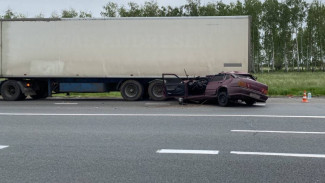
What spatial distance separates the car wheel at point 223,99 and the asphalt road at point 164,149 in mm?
3567

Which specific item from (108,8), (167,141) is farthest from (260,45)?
(167,141)

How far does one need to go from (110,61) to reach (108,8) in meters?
47.5

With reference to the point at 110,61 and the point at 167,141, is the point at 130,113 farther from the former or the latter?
the point at 110,61

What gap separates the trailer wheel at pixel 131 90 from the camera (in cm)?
1875

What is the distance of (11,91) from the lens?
19703 millimetres

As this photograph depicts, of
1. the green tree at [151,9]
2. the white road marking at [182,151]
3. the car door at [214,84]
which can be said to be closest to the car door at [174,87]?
the car door at [214,84]

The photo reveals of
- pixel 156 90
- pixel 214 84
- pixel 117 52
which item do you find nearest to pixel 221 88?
pixel 214 84

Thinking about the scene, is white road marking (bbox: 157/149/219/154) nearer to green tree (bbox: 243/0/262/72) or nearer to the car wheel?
the car wheel

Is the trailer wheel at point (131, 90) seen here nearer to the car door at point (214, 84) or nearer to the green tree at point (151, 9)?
the car door at point (214, 84)

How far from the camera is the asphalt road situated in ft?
18.5

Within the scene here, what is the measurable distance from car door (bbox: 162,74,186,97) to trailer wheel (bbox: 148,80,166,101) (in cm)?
113

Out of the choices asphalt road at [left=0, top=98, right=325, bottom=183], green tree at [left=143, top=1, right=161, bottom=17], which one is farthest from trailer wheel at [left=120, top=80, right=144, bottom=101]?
green tree at [left=143, top=1, right=161, bottom=17]

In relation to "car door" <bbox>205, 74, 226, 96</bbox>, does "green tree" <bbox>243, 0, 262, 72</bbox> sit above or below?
above

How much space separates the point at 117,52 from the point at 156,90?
244 cm
